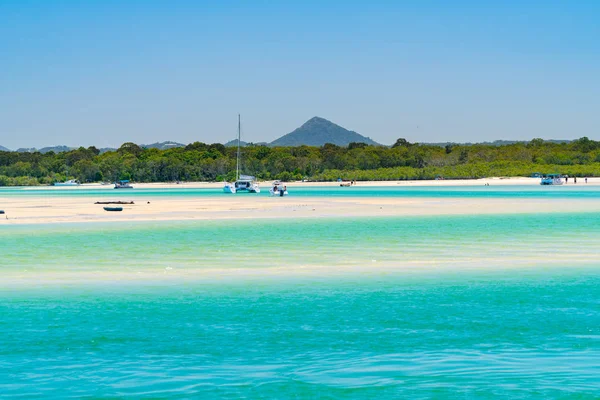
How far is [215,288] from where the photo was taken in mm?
18625

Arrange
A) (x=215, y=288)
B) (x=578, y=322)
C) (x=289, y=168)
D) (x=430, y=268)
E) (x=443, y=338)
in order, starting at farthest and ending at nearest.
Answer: (x=289, y=168), (x=430, y=268), (x=215, y=288), (x=578, y=322), (x=443, y=338)

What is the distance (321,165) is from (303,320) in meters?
160

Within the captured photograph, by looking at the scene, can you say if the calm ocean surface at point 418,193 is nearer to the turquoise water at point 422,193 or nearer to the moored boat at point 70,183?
the turquoise water at point 422,193

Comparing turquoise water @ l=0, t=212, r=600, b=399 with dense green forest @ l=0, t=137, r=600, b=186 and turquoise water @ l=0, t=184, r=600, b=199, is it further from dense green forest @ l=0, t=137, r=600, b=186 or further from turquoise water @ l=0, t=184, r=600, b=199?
dense green forest @ l=0, t=137, r=600, b=186

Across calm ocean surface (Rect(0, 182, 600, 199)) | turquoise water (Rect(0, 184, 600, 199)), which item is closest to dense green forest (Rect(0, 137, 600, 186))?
calm ocean surface (Rect(0, 182, 600, 199))

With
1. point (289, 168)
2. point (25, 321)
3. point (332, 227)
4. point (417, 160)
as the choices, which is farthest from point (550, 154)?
point (25, 321)

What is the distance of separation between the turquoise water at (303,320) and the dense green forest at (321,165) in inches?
5100

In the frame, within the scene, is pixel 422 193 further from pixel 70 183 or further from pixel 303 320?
pixel 70 183

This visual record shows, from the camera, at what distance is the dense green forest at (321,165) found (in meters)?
156

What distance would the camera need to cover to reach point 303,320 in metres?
14.9

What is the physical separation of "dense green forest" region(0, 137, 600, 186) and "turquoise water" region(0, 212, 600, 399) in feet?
425

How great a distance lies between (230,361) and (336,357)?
5.00 ft

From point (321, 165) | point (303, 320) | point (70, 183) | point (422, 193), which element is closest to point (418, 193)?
point (422, 193)

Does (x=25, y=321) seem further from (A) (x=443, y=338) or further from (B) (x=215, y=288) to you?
(A) (x=443, y=338)
